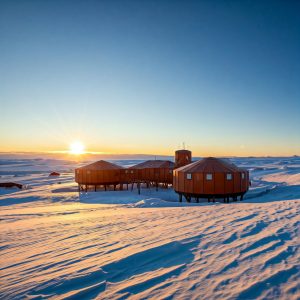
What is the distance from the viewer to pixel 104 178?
33.8 meters

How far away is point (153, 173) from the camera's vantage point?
3472 centimetres

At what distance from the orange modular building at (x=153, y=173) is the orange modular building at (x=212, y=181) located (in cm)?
1086

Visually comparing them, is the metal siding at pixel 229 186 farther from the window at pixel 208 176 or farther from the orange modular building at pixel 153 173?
the orange modular building at pixel 153 173

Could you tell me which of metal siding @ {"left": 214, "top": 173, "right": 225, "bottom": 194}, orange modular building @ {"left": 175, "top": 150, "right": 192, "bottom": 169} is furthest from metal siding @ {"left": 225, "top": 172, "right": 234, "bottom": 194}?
orange modular building @ {"left": 175, "top": 150, "right": 192, "bottom": 169}

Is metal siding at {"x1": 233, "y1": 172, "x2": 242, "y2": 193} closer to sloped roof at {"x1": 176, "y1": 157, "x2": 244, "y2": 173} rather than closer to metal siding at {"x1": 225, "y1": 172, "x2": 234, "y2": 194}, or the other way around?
metal siding at {"x1": 225, "y1": 172, "x2": 234, "y2": 194}

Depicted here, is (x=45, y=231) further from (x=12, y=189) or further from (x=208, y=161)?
(x=12, y=189)

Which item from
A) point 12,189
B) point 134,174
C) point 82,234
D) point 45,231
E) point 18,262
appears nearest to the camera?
point 18,262

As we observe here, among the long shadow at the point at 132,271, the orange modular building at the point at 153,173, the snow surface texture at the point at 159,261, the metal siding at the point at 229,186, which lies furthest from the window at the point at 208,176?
the long shadow at the point at 132,271

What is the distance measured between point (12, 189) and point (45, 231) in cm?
2828

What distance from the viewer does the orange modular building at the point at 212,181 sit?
21.8 m

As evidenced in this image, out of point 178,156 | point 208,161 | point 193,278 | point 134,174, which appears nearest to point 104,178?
point 134,174

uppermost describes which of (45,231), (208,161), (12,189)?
(208,161)

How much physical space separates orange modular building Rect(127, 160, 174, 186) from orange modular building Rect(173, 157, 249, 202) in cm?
1086

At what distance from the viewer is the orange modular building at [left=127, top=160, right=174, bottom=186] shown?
3400cm
